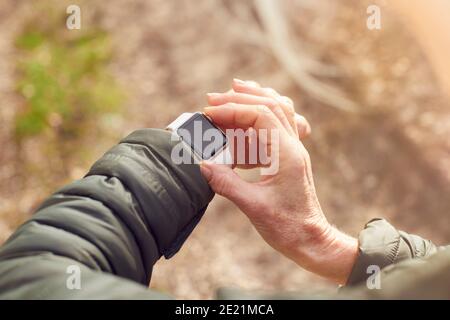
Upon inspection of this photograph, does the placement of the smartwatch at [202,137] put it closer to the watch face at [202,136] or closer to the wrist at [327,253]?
the watch face at [202,136]

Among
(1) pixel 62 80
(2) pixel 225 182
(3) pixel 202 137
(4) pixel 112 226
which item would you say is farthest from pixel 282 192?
(1) pixel 62 80

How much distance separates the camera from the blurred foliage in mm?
4145

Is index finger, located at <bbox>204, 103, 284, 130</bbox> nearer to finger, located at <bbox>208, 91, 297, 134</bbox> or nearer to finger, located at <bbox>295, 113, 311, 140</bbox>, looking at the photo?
finger, located at <bbox>208, 91, 297, 134</bbox>

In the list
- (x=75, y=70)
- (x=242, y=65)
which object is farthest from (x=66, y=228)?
(x=242, y=65)

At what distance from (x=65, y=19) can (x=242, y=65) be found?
5.32ft

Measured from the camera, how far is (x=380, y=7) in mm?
5027

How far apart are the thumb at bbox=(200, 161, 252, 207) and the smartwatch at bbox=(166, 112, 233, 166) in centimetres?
3

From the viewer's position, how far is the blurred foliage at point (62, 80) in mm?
4145

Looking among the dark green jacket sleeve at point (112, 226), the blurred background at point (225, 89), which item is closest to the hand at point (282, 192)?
the dark green jacket sleeve at point (112, 226)

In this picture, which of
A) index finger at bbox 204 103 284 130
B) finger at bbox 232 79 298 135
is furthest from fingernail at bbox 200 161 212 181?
finger at bbox 232 79 298 135

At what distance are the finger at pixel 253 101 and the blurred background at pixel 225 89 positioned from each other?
2229mm

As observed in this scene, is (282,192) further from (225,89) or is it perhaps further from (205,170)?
(225,89)

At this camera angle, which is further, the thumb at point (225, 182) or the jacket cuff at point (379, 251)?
the jacket cuff at point (379, 251)

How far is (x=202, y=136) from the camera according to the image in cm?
169
